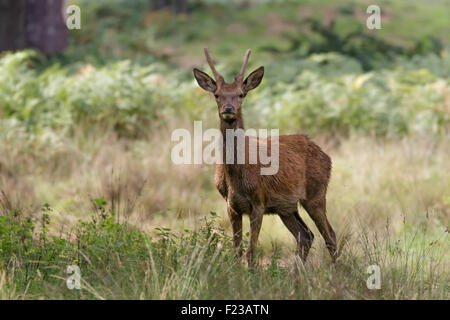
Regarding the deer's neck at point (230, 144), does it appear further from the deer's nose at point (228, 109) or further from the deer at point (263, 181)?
the deer's nose at point (228, 109)

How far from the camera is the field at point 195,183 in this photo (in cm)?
545

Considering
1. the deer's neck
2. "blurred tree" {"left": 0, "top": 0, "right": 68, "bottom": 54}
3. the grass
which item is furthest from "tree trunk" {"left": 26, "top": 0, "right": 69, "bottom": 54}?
the deer's neck

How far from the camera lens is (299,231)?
6883 mm

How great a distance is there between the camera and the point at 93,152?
10422 millimetres

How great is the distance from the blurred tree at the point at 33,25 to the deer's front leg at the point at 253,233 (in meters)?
11.5

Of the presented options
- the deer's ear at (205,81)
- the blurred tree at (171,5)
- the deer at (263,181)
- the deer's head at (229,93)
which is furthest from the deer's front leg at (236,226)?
the blurred tree at (171,5)

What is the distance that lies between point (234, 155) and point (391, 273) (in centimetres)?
166

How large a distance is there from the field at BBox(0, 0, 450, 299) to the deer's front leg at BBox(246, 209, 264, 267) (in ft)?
0.70

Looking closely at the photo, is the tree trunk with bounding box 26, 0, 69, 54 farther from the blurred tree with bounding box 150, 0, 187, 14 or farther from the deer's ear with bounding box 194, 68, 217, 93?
the blurred tree with bounding box 150, 0, 187, 14

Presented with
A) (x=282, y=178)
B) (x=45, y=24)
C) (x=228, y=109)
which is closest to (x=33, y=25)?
(x=45, y=24)

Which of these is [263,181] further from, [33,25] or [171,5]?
[171,5]

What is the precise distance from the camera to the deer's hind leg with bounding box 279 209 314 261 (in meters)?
6.75

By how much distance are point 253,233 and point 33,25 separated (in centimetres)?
1257

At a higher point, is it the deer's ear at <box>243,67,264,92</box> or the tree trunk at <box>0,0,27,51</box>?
the tree trunk at <box>0,0,27,51</box>
